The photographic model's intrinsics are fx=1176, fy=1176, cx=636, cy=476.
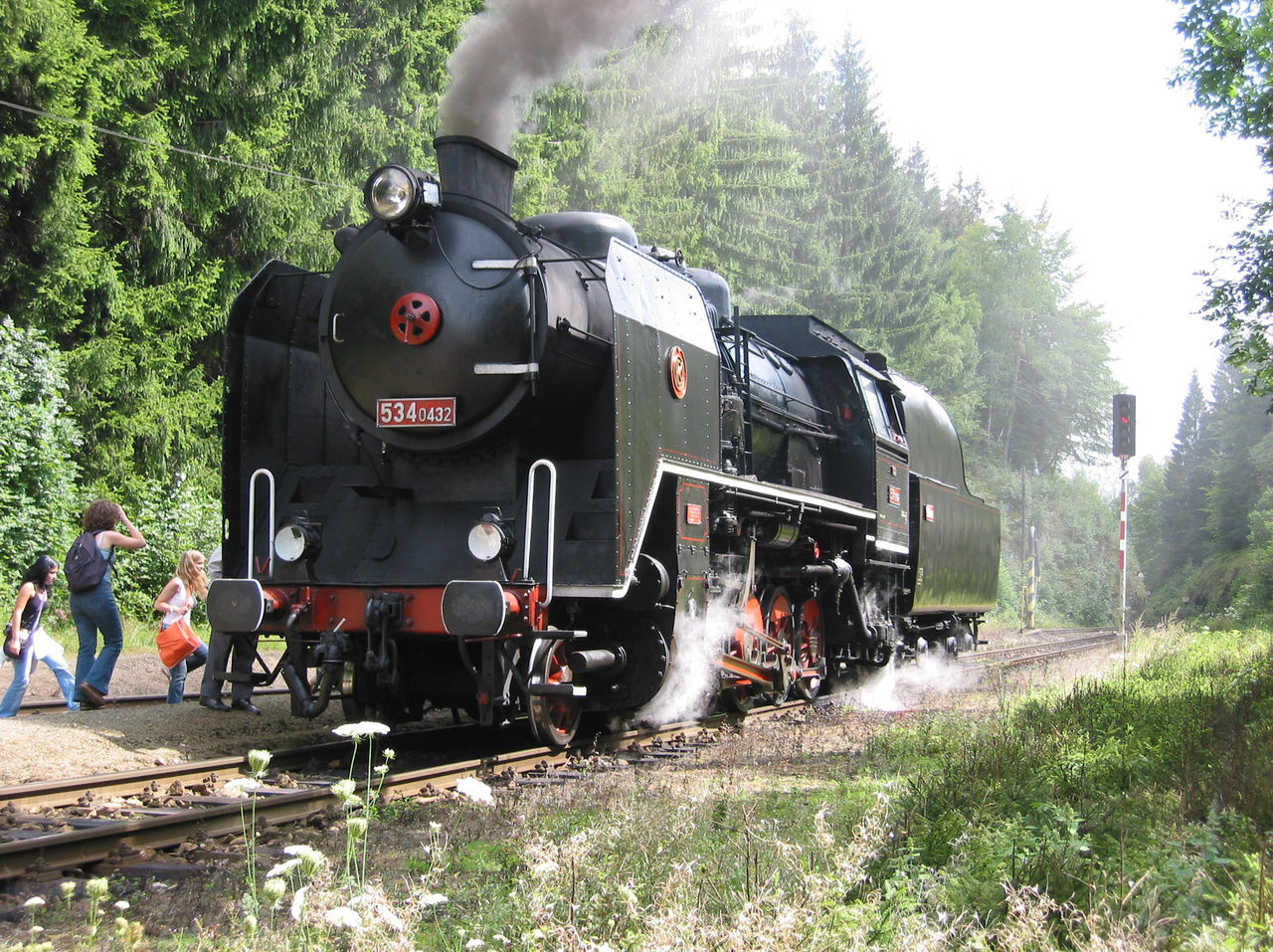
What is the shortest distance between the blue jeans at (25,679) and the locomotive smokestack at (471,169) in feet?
14.7

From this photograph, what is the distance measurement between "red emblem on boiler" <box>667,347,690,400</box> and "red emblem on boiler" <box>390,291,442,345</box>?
1519mm

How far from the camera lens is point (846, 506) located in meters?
10.0

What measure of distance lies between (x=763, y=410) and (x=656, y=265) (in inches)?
85.0

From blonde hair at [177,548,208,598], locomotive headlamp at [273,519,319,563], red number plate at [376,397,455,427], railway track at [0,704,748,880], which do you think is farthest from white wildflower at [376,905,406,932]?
blonde hair at [177,548,208,598]

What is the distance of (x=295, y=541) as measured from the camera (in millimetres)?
6961

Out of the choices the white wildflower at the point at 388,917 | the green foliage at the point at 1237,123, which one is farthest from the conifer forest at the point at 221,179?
the white wildflower at the point at 388,917

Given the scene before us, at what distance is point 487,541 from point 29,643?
3990 millimetres

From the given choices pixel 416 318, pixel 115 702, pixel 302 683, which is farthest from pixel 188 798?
pixel 115 702

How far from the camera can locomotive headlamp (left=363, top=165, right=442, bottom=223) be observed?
6.78m

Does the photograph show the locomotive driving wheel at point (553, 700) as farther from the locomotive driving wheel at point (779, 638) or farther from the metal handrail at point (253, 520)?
the locomotive driving wheel at point (779, 638)

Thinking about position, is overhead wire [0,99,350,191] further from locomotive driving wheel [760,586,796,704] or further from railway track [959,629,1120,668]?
railway track [959,629,1120,668]

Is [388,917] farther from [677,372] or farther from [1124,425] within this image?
[1124,425]

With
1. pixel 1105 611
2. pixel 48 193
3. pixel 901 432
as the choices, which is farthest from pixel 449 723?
pixel 1105 611

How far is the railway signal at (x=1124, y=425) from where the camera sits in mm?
20234
